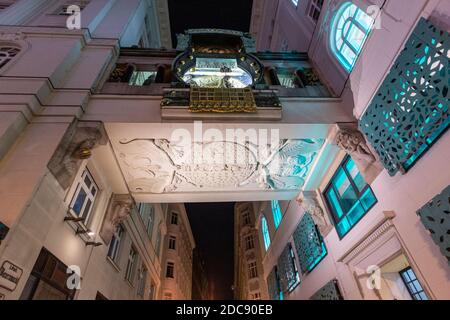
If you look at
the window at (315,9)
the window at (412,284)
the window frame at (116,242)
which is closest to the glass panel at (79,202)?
the window frame at (116,242)

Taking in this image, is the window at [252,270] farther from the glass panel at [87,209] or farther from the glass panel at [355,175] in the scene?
the glass panel at [87,209]

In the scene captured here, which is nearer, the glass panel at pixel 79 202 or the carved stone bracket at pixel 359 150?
the carved stone bracket at pixel 359 150

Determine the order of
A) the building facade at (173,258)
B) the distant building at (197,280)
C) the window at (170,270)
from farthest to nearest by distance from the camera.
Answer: the distant building at (197,280) < the window at (170,270) < the building facade at (173,258)

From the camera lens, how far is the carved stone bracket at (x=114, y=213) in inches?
280

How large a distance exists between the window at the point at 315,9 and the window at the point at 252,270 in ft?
73.1

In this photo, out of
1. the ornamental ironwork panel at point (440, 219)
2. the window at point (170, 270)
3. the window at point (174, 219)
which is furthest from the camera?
the window at point (174, 219)

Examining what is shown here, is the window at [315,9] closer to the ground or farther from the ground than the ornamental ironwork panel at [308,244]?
farther from the ground

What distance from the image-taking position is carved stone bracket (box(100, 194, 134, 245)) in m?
7.11

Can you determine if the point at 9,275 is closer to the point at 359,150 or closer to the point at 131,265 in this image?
the point at 131,265

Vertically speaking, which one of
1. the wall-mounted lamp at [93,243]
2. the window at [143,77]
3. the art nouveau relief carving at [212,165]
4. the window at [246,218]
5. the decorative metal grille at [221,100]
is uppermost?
the window at [246,218]

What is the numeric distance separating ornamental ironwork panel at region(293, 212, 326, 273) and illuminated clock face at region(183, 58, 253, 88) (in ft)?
18.2

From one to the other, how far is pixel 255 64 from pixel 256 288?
21453 mm

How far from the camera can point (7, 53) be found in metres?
6.63
